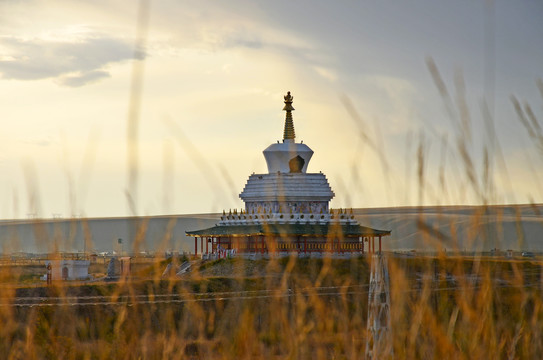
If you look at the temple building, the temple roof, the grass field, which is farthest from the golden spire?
the grass field

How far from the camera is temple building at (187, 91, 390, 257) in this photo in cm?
4909

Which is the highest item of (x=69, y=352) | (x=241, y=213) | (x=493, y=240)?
(x=241, y=213)

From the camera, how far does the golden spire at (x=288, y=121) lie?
5522 centimetres

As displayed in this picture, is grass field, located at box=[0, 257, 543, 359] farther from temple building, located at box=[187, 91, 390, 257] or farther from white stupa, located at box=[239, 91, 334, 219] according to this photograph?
white stupa, located at box=[239, 91, 334, 219]

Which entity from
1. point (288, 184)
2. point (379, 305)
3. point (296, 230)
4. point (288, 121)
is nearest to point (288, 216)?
point (296, 230)

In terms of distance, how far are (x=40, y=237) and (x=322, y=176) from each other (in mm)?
43744

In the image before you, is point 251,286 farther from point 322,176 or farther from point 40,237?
point 40,237

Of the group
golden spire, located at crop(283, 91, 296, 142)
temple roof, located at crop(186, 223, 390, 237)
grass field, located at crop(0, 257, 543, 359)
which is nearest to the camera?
grass field, located at crop(0, 257, 543, 359)

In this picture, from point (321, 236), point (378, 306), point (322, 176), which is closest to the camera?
point (378, 306)

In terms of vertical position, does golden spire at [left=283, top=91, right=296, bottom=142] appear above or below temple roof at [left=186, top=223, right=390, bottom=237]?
above

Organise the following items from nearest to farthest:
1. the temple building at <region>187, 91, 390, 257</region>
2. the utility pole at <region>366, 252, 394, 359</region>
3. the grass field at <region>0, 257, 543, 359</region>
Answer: the grass field at <region>0, 257, 543, 359</region>
the utility pole at <region>366, 252, 394, 359</region>
the temple building at <region>187, 91, 390, 257</region>

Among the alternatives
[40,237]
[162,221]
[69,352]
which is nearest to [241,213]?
[69,352]

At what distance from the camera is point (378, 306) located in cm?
1808

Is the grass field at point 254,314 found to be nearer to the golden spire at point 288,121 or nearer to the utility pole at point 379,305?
the utility pole at point 379,305
